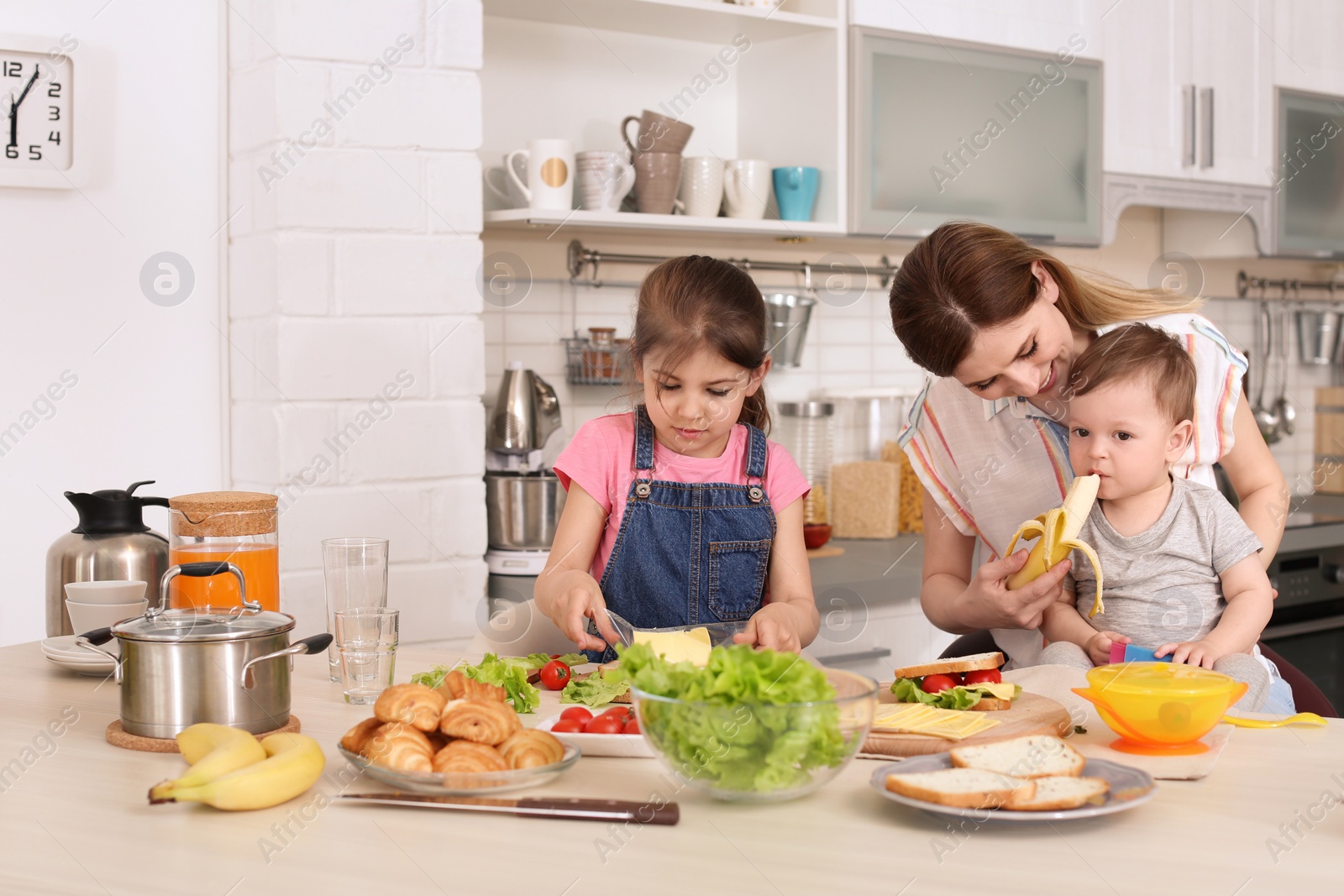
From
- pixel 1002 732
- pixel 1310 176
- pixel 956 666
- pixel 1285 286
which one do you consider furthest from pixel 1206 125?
pixel 1002 732

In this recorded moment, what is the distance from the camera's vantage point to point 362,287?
215 cm

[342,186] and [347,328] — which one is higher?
[342,186]

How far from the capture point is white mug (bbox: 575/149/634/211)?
2588 millimetres

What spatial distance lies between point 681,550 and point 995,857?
3.43 ft

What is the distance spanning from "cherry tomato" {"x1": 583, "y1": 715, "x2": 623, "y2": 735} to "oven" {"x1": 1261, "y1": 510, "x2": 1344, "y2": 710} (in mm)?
2509

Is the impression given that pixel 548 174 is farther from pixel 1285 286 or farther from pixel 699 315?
pixel 1285 286

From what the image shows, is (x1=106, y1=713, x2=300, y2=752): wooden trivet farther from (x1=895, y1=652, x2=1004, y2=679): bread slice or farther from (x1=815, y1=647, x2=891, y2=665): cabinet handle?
(x1=815, y1=647, x2=891, y2=665): cabinet handle

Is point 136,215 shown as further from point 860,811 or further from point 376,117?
point 860,811

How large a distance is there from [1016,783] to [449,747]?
440mm

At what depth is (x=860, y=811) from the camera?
96 cm

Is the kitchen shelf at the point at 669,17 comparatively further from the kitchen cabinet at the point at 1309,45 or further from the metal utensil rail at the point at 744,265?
the kitchen cabinet at the point at 1309,45

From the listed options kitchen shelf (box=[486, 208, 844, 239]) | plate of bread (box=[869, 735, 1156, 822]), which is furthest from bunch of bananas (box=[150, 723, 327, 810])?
kitchen shelf (box=[486, 208, 844, 239])

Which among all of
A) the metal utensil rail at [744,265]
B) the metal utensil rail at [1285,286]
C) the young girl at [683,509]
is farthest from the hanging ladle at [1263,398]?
the young girl at [683,509]

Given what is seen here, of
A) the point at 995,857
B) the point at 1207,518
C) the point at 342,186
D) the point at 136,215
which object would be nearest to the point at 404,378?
the point at 342,186
